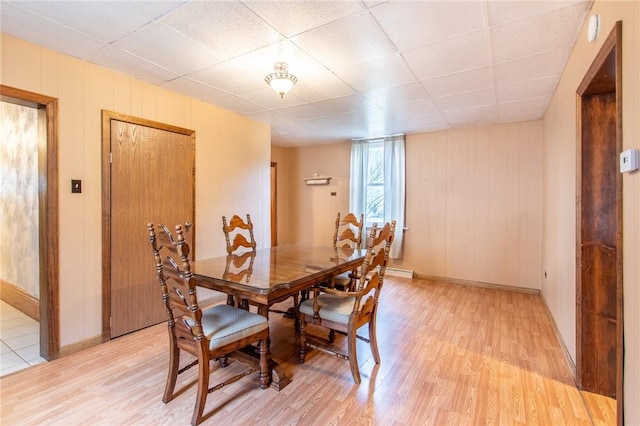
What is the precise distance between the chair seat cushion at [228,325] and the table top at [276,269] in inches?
7.4

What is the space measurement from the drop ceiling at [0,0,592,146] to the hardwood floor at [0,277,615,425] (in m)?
2.41

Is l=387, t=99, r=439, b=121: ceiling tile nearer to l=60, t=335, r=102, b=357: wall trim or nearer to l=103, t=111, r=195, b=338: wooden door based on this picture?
l=103, t=111, r=195, b=338: wooden door

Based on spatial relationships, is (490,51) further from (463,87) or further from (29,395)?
(29,395)

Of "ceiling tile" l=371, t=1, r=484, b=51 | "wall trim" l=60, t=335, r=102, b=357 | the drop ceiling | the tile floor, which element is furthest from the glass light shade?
the tile floor

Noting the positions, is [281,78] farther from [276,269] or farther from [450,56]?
[276,269]

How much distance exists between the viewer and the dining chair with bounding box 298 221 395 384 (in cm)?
206

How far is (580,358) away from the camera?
2.06 metres

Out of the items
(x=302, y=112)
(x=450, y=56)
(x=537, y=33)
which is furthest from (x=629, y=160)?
(x=302, y=112)

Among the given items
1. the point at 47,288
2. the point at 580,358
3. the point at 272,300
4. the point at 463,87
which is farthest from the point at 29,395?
the point at 463,87

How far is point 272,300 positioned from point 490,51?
245 centimetres

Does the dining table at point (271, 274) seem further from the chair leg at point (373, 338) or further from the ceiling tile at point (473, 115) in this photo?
the ceiling tile at point (473, 115)

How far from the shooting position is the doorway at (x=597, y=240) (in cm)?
197

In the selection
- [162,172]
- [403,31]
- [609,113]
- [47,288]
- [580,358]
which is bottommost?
[580,358]

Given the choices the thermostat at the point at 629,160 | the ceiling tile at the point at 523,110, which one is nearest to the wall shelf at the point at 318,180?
the ceiling tile at the point at 523,110
